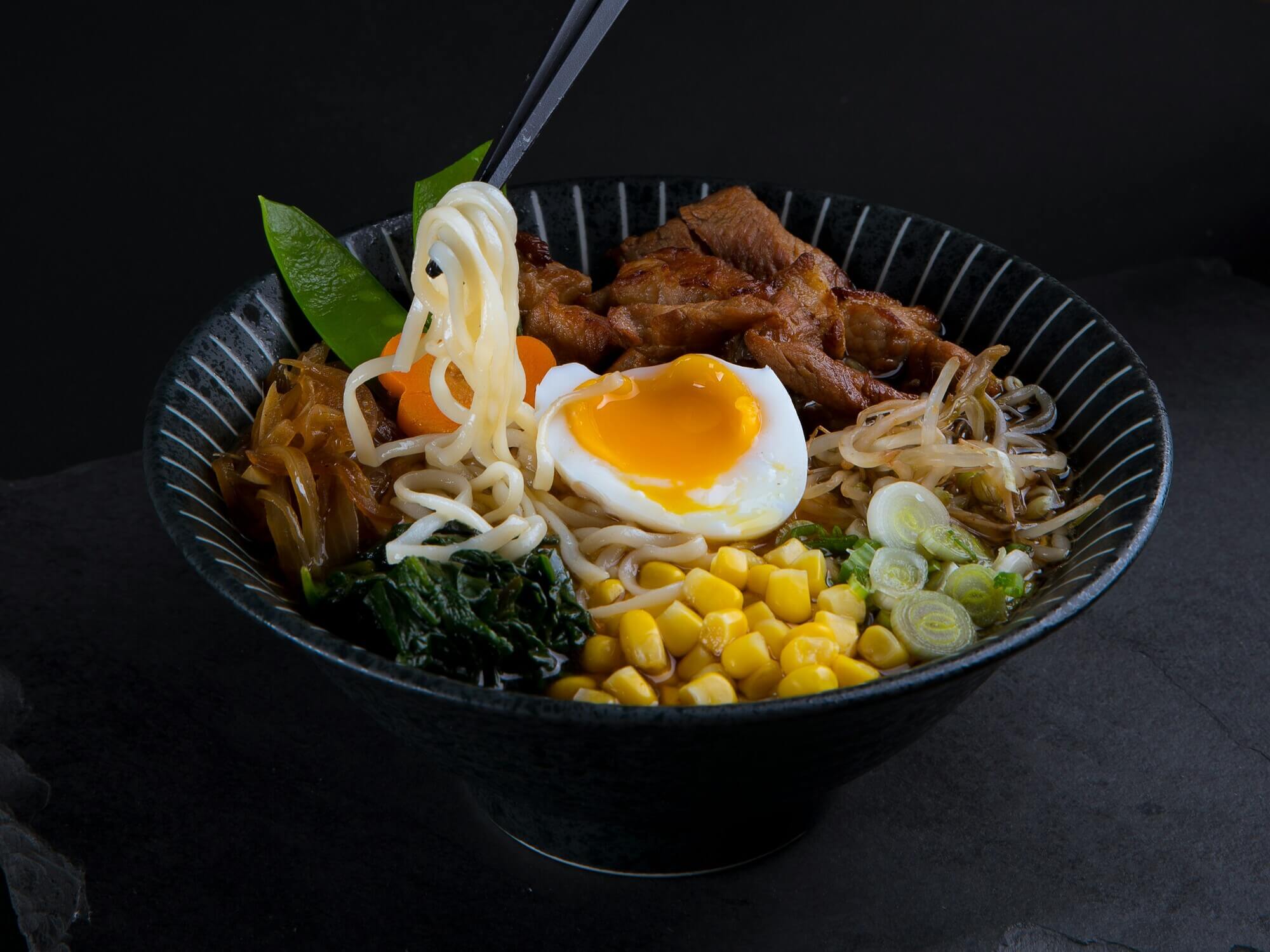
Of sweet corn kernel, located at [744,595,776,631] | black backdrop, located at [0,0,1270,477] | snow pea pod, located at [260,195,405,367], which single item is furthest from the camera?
black backdrop, located at [0,0,1270,477]

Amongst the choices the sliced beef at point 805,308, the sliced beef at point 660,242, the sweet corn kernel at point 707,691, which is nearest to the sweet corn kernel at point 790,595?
the sweet corn kernel at point 707,691

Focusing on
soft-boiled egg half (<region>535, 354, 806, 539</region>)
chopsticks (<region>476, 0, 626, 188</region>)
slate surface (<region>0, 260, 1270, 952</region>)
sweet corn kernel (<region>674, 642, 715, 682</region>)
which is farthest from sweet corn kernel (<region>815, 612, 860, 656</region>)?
chopsticks (<region>476, 0, 626, 188</region>)

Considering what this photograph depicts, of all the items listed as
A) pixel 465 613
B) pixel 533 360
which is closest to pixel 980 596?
pixel 465 613

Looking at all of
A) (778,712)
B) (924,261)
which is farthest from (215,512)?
(924,261)

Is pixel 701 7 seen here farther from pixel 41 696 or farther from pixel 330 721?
pixel 41 696

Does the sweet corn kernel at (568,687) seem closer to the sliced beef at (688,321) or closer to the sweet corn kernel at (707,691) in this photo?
the sweet corn kernel at (707,691)

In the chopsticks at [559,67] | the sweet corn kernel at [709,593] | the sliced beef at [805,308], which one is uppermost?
the chopsticks at [559,67]

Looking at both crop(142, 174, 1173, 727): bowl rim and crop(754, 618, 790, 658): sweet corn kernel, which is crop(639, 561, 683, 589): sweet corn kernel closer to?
crop(754, 618, 790, 658): sweet corn kernel
